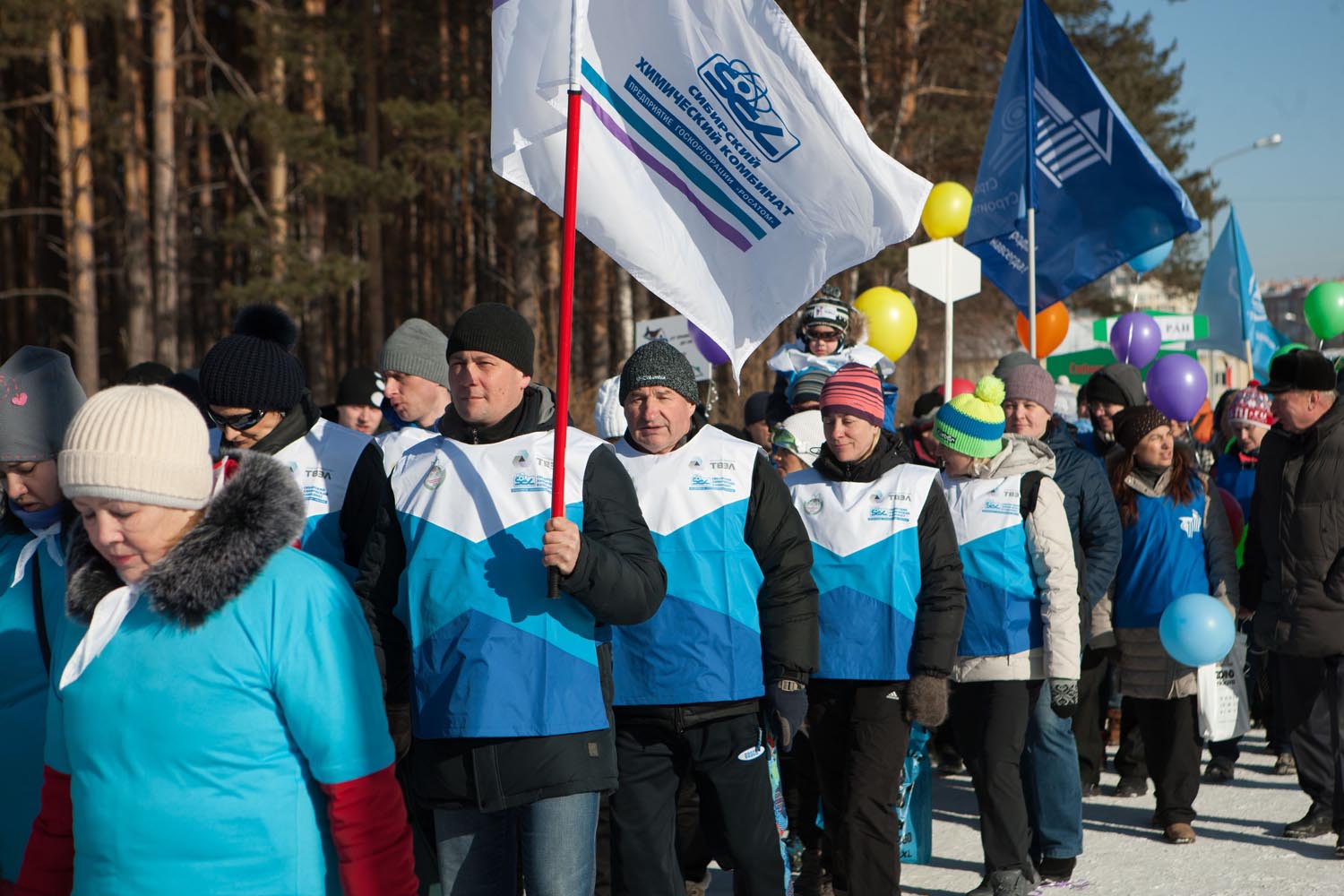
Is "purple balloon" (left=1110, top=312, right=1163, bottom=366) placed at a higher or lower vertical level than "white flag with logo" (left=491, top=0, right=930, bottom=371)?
lower

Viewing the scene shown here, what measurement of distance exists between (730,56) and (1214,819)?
4.83 m

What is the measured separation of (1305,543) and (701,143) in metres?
3.93

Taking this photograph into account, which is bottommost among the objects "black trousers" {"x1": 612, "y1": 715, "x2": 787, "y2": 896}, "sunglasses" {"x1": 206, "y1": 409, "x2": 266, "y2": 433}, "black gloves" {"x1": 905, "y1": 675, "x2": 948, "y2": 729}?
"black trousers" {"x1": 612, "y1": 715, "x2": 787, "y2": 896}

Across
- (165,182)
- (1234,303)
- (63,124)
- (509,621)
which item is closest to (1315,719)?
(509,621)

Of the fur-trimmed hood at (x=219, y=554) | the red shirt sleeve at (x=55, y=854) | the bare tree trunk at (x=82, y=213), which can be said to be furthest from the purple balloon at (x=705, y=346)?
the bare tree trunk at (x=82, y=213)

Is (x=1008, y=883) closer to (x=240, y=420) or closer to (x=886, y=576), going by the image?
(x=886, y=576)

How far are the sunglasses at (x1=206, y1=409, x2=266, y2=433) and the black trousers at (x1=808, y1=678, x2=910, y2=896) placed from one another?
2.25m

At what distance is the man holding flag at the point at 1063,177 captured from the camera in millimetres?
9570

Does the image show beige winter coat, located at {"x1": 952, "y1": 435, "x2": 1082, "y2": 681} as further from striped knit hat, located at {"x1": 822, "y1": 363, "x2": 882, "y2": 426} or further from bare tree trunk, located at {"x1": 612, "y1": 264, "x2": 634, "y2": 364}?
bare tree trunk, located at {"x1": 612, "y1": 264, "x2": 634, "y2": 364}

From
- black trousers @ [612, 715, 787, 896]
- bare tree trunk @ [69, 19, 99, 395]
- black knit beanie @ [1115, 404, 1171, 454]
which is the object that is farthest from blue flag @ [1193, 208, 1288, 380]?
bare tree trunk @ [69, 19, 99, 395]

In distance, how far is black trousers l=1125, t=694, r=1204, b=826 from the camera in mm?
6699

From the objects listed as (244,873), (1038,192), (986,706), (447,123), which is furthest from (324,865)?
(447,123)

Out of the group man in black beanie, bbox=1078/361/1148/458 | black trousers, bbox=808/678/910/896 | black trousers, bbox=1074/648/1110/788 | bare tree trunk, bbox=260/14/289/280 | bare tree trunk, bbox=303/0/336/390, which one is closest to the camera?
black trousers, bbox=808/678/910/896

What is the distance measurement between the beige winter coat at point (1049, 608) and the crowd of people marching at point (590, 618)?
0.05 feet
